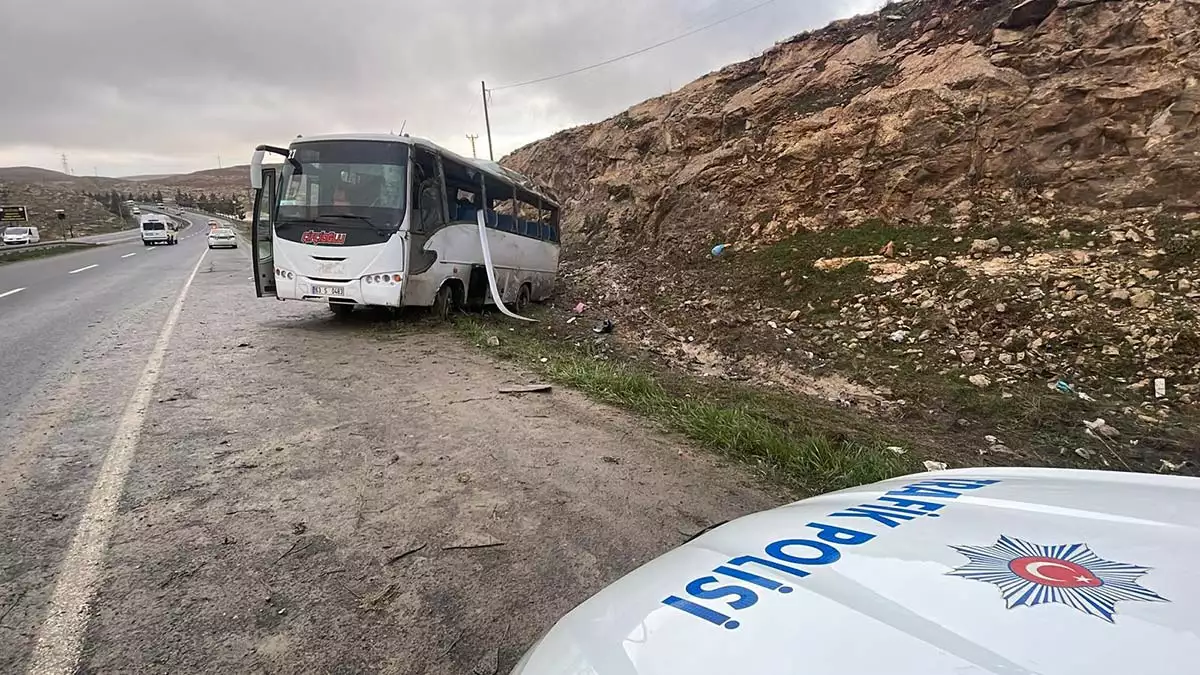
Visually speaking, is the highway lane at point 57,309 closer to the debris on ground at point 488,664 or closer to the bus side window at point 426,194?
the bus side window at point 426,194

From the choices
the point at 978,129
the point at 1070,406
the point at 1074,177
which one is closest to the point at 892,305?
the point at 1070,406

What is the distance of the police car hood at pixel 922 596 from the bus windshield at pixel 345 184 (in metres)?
7.95

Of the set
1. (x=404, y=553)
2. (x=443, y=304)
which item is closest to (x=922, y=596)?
(x=404, y=553)

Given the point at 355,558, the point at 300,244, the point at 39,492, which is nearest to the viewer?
the point at 355,558

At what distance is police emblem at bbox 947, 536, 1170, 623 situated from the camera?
3.57 feet

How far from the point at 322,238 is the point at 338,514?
621 cm

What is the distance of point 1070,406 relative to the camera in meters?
5.82

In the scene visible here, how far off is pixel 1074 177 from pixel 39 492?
12924 mm

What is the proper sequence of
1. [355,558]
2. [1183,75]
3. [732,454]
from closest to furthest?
[355,558], [732,454], [1183,75]

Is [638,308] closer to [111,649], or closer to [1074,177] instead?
[1074,177]

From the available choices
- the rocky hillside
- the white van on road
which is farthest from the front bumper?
the white van on road

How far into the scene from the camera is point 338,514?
3.31 meters

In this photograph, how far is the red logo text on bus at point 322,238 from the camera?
8547 millimetres

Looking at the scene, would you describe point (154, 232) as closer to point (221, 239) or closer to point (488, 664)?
point (221, 239)
